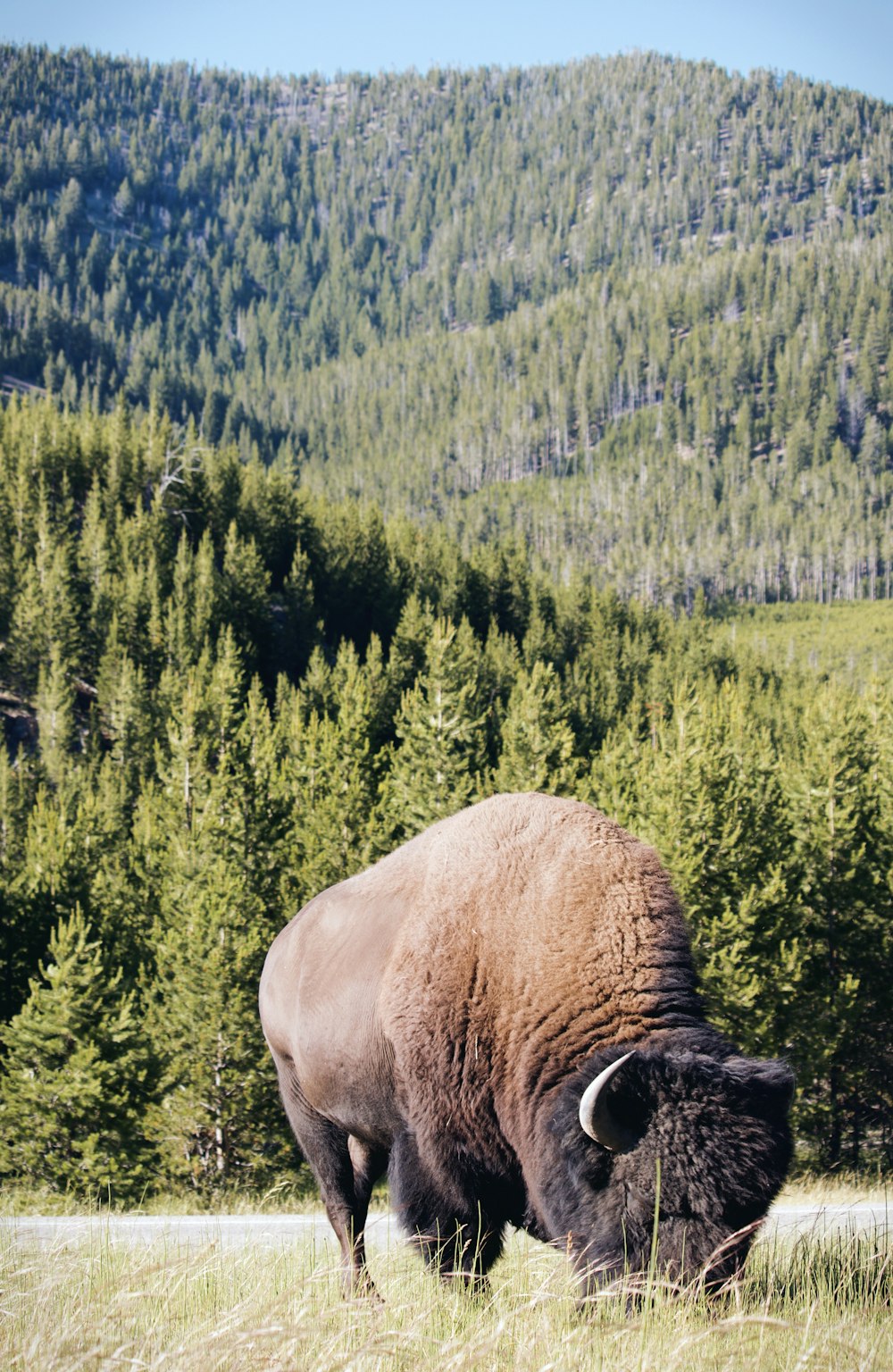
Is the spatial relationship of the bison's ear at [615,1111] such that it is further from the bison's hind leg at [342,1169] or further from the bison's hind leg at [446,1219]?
the bison's hind leg at [342,1169]

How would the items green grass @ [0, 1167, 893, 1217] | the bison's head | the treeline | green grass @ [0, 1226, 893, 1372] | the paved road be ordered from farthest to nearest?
the treeline
green grass @ [0, 1167, 893, 1217]
the paved road
the bison's head
green grass @ [0, 1226, 893, 1372]

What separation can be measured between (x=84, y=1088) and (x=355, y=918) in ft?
79.3

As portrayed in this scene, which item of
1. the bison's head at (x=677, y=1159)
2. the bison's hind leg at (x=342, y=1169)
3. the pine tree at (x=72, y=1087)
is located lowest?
the pine tree at (x=72, y=1087)

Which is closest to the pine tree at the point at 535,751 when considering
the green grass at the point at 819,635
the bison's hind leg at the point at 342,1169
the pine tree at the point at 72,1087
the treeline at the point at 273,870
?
the treeline at the point at 273,870

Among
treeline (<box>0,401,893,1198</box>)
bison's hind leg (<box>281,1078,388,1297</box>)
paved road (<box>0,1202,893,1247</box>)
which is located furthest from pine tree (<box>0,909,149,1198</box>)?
bison's hind leg (<box>281,1078,388,1297</box>)

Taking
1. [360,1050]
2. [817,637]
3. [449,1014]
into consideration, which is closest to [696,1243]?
[449,1014]

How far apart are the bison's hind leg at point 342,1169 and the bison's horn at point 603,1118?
6.46ft

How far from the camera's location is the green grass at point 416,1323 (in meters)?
3.42

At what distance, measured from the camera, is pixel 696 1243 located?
4141mm

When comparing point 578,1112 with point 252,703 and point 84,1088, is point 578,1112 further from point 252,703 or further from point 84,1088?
point 252,703

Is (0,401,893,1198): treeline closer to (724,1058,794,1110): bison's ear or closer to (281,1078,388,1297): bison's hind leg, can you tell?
(281,1078,388,1297): bison's hind leg

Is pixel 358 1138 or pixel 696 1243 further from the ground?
pixel 696 1243

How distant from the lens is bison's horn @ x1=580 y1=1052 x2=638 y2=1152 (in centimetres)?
426

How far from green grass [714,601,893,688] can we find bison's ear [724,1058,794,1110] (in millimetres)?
122255
